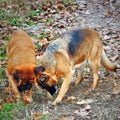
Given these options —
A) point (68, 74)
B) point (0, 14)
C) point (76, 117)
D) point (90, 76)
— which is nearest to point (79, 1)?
point (0, 14)

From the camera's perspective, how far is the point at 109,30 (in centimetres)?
1301

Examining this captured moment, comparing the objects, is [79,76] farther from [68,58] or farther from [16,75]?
[16,75]

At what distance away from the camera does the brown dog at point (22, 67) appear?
747 centimetres

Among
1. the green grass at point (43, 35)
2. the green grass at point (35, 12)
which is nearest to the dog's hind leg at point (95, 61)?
the green grass at point (43, 35)

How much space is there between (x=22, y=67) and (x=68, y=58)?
1230 mm

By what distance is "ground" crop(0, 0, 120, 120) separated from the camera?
288 inches

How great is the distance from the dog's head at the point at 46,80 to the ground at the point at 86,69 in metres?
0.29

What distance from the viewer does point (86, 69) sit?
1014cm

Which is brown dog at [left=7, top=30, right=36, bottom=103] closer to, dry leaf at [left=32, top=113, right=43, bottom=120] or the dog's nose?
the dog's nose

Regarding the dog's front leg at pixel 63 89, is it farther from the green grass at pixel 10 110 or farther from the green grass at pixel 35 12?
the green grass at pixel 35 12

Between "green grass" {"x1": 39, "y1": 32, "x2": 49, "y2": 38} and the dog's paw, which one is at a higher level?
"green grass" {"x1": 39, "y1": 32, "x2": 49, "y2": 38}

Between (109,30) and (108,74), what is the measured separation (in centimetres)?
372

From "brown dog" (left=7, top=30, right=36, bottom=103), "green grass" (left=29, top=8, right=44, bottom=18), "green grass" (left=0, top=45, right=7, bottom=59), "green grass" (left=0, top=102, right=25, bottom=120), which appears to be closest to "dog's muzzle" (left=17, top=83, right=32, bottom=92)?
"brown dog" (left=7, top=30, right=36, bottom=103)

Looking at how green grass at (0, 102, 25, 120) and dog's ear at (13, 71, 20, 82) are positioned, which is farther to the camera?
dog's ear at (13, 71, 20, 82)
